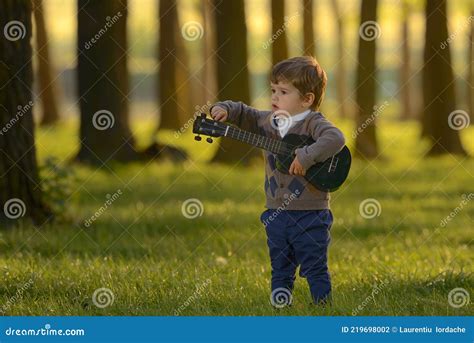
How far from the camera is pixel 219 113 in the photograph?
227 inches

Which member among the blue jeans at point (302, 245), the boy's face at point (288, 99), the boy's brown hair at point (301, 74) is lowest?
the blue jeans at point (302, 245)

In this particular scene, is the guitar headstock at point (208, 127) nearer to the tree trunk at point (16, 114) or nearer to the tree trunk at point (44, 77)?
the tree trunk at point (16, 114)

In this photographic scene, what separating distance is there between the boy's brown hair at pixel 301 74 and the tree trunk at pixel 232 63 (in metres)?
10.7

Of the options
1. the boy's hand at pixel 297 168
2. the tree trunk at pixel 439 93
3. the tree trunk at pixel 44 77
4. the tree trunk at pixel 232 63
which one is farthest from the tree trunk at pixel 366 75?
the boy's hand at pixel 297 168

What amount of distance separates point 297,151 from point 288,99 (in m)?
0.36

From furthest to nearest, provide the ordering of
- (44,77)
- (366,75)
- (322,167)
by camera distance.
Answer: (44,77)
(366,75)
(322,167)

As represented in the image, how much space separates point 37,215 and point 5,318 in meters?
3.72

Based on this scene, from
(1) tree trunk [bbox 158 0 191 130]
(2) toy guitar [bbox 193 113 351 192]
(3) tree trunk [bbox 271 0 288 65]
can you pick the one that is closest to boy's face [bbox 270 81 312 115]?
(2) toy guitar [bbox 193 113 351 192]

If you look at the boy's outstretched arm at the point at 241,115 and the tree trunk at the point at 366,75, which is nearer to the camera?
the boy's outstretched arm at the point at 241,115

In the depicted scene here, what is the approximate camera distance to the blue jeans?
5820 millimetres

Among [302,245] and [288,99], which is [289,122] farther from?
[302,245]

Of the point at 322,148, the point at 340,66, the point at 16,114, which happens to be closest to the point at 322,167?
the point at 322,148

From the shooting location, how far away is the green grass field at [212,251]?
243 inches

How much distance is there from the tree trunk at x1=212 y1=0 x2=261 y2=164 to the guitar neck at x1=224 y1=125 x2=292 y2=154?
10725 mm
